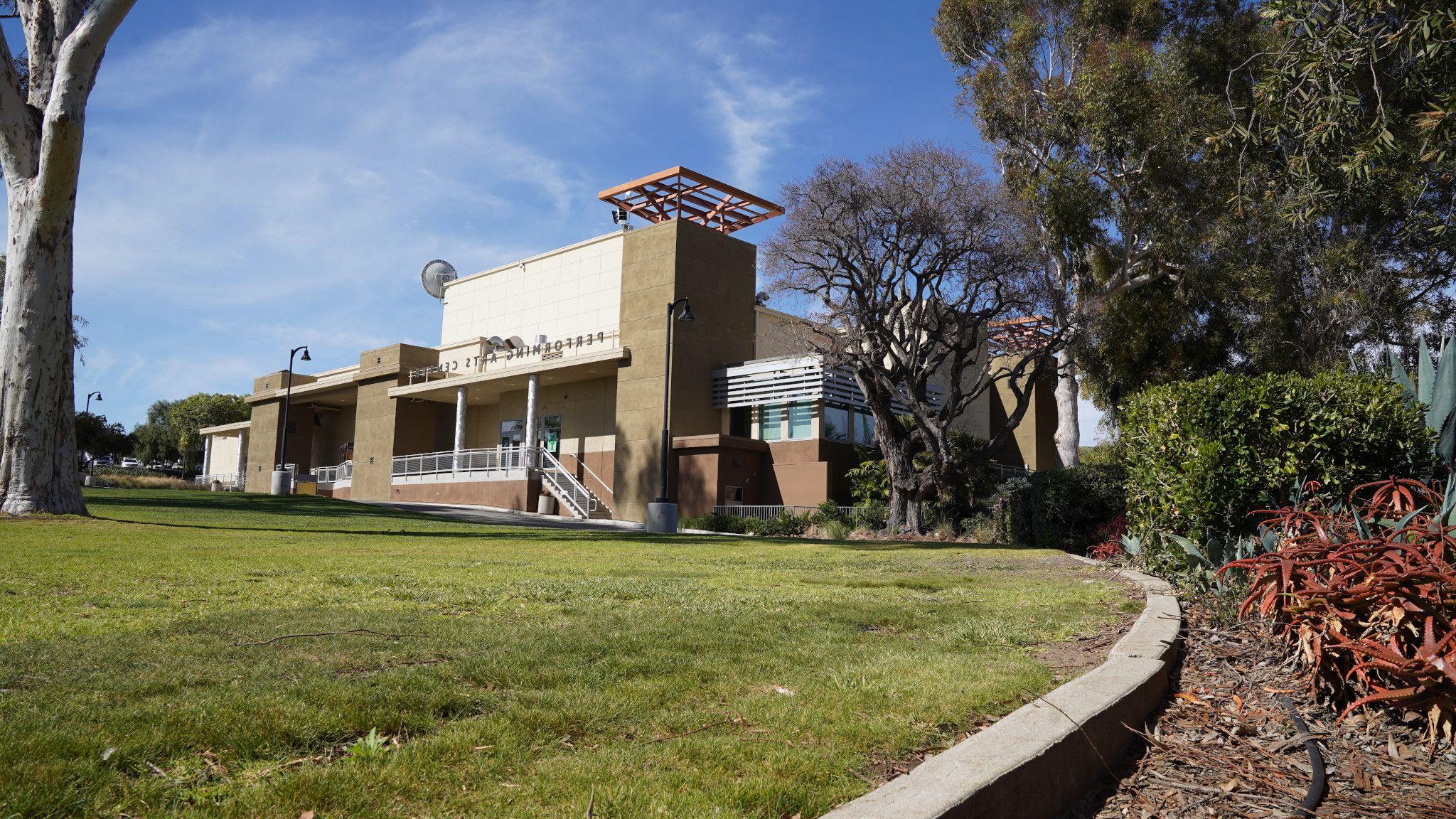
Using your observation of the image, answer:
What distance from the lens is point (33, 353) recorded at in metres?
15.8

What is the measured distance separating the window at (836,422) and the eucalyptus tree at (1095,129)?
21.2 ft

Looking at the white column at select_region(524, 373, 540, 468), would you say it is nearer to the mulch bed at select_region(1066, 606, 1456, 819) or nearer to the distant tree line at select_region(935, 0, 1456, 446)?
the distant tree line at select_region(935, 0, 1456, 446)

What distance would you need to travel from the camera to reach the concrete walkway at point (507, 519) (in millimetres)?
23438

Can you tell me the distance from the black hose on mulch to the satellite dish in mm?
46306

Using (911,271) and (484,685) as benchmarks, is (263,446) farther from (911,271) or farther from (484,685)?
(484,685)

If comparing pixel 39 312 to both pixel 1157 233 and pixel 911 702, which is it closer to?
pixel 911 702

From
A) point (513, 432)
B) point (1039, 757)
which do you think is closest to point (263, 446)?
point (513, 432)

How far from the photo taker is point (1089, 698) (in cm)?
373

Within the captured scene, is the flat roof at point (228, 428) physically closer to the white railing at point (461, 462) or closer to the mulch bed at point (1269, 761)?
the white railing at point (461, 462)

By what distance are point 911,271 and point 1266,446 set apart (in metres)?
15.0

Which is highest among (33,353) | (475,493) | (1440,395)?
(33,353)

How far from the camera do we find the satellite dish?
46.9m

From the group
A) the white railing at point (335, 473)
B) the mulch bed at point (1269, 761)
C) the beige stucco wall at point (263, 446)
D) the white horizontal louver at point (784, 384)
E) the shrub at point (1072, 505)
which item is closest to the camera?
the mulch bed at point (1269, 761)

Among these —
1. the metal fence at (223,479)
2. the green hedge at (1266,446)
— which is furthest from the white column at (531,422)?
the metal fence at (223,479)
